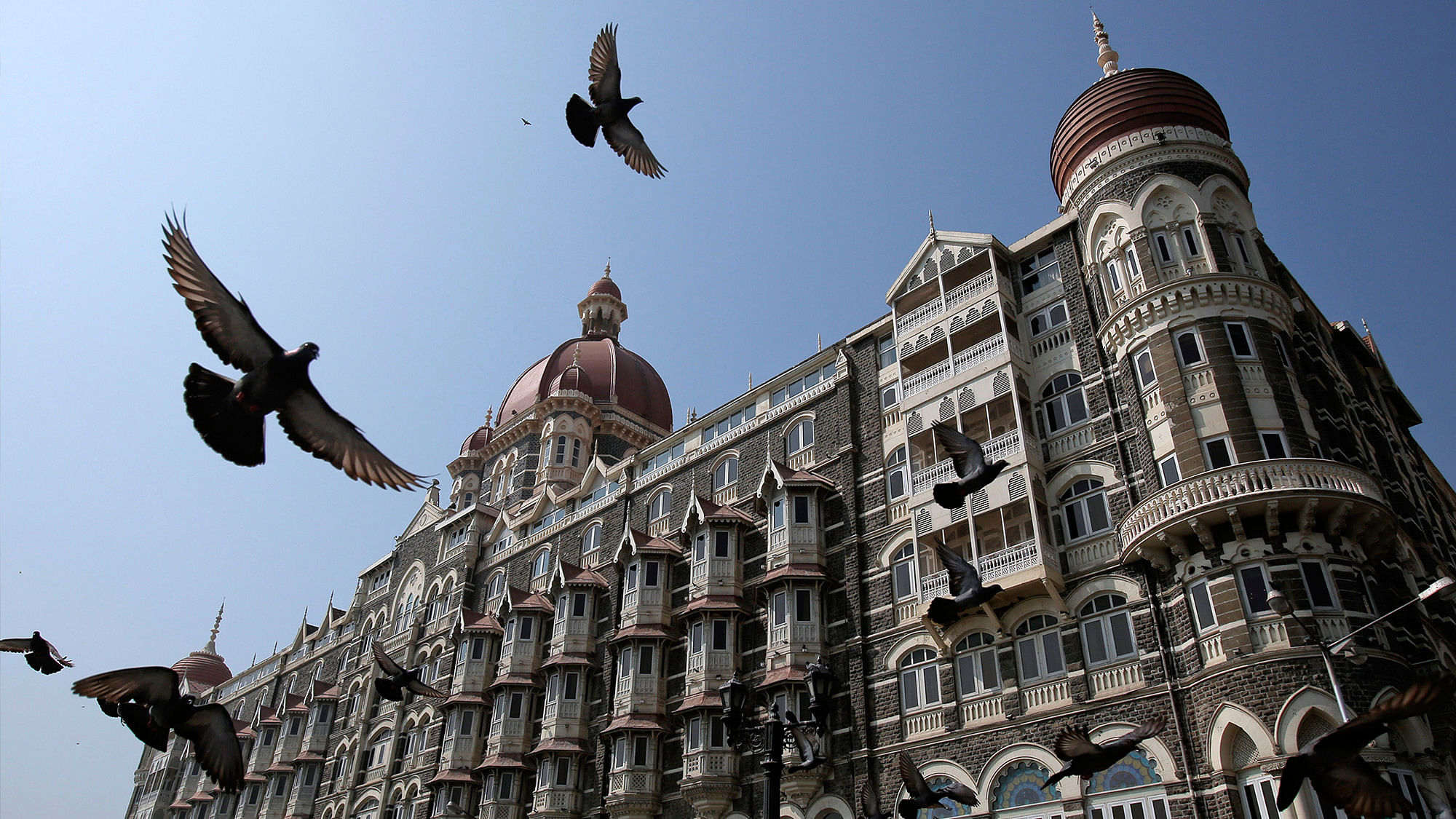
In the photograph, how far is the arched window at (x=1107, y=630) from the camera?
2359 cm

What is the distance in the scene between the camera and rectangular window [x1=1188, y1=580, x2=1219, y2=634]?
2191 centimetres

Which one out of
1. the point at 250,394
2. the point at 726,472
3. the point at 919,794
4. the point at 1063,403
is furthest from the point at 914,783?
the point at 726,472

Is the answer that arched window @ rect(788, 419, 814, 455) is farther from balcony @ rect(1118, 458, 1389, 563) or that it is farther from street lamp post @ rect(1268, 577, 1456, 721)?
street lamp post @ rect(1268, 577, 1456, 721)

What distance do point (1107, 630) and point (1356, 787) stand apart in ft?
32.1

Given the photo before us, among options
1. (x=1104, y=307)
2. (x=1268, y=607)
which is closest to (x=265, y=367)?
(x=1268, y=607)

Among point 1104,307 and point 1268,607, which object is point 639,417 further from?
point 1268,607

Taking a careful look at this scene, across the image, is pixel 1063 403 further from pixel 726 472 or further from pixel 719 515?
pixel 726 472

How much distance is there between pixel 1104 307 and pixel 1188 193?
12.4 ft

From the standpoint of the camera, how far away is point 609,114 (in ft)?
41.5

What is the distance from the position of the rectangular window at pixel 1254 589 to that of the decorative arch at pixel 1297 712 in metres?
1.98

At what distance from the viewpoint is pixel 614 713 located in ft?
114

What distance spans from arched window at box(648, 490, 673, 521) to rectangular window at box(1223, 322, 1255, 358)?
70.6 feet

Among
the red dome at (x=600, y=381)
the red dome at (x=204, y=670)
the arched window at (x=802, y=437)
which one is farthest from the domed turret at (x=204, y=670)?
the arched window at (x=802, y=437)

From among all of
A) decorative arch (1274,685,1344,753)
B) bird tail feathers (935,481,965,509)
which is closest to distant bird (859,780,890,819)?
decorative arch (1274,685,1344,753)
